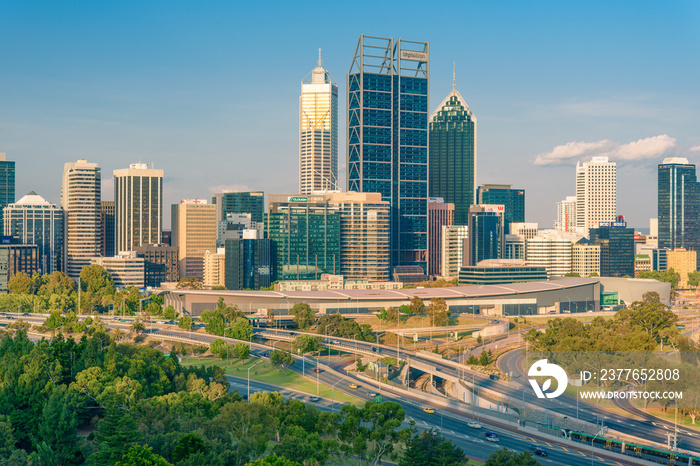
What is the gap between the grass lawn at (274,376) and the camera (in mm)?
121844

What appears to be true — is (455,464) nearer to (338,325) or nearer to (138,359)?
(138,359)

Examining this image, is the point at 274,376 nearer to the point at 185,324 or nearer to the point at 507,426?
the point at 507,426

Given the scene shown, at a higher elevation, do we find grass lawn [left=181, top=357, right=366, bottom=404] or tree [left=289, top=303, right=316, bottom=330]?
tree [left=289, top=303, right=316, bottom=330]

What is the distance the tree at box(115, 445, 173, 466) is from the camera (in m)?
68.1

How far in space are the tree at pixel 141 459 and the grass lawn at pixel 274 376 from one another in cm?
5020

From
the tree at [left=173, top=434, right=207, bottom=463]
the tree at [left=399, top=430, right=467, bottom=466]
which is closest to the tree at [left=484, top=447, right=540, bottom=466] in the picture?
the tree at [left=399, top=430, right=467, bottom=466]

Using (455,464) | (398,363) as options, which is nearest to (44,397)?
(455,464)

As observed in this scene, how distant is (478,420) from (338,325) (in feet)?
263

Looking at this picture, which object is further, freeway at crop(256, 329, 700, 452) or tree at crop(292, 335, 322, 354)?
tree at crop(292, 335, 322, 354)

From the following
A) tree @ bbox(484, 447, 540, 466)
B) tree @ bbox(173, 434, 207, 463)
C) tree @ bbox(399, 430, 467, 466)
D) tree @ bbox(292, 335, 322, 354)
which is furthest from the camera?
tree @ bbox(292, 335, 322, 354)

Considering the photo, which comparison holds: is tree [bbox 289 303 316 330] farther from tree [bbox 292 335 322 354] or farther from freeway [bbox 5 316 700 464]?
freeway [bbox 5 316 700 464]

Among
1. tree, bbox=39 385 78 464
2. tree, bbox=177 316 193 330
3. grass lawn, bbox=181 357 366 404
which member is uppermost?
tree, bbox=177 316 193 330

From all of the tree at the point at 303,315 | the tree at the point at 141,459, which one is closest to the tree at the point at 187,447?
the tree at the point at 141,459

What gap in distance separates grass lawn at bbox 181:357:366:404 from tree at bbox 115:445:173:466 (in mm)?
50201
